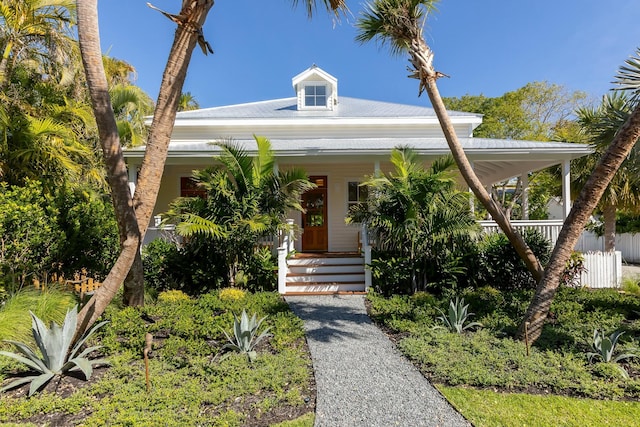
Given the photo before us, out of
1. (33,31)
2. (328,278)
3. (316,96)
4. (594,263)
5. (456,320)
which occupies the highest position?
(316,96)

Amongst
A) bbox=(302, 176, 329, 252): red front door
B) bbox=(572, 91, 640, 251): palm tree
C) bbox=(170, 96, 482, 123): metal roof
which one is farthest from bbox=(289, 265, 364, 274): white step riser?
bbox=(572, 91, 640, 251): palm tree

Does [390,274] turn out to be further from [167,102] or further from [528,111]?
[528,111]

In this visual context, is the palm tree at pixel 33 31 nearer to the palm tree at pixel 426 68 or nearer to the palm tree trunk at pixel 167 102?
the palm tree trunk at pixel 167 102

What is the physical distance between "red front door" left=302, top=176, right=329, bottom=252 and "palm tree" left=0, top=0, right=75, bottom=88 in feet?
25.2

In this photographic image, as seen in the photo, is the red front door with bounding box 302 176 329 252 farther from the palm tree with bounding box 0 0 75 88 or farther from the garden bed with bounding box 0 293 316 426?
the palm tree with bounding box 0 0 75 88

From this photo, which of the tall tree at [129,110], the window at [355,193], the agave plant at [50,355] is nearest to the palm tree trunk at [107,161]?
the agave plant at [50,355]

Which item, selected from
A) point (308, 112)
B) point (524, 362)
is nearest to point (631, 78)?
point (524, 362)

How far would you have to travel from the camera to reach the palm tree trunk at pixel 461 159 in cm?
Answer: 600

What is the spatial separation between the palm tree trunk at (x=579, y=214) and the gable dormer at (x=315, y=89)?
10623 millimetres

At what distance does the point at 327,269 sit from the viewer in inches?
350

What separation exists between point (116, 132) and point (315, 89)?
10.5 meters

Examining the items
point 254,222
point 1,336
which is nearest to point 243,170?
point 254,222

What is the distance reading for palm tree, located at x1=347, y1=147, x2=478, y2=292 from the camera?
7.41 m

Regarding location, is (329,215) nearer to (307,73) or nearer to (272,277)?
(272,277)
